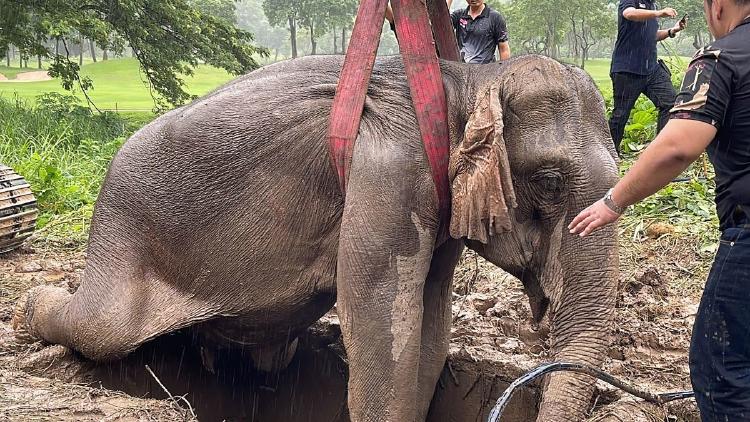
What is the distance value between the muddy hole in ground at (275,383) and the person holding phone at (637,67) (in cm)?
344

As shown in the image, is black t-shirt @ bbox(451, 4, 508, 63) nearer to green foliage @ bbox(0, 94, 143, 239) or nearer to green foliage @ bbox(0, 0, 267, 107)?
green foliage @ bbox(0, 94, 143, 239)

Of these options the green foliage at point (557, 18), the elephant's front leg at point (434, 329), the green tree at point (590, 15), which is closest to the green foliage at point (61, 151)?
the elephant's front leg at point (434, 329)

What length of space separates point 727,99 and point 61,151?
836 cm

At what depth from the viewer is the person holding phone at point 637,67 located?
644 cm

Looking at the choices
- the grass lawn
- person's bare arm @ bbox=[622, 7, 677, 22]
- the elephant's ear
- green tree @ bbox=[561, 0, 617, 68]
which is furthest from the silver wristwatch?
green tree @ bbox=[561, 0, 617, 68]

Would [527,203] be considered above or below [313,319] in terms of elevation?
above

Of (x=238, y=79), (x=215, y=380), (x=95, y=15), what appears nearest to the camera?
(x=238, y=79)

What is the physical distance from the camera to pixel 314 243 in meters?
3.18

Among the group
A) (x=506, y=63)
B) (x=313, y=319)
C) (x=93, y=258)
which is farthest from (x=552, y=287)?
(x=93, y=258)

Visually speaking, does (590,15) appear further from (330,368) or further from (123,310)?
(123,310)

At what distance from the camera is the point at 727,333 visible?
212 cm

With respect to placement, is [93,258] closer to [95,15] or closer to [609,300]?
[609,300]

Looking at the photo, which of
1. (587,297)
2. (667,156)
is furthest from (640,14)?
(667,156)

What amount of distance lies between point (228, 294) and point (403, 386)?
884 millimetres
